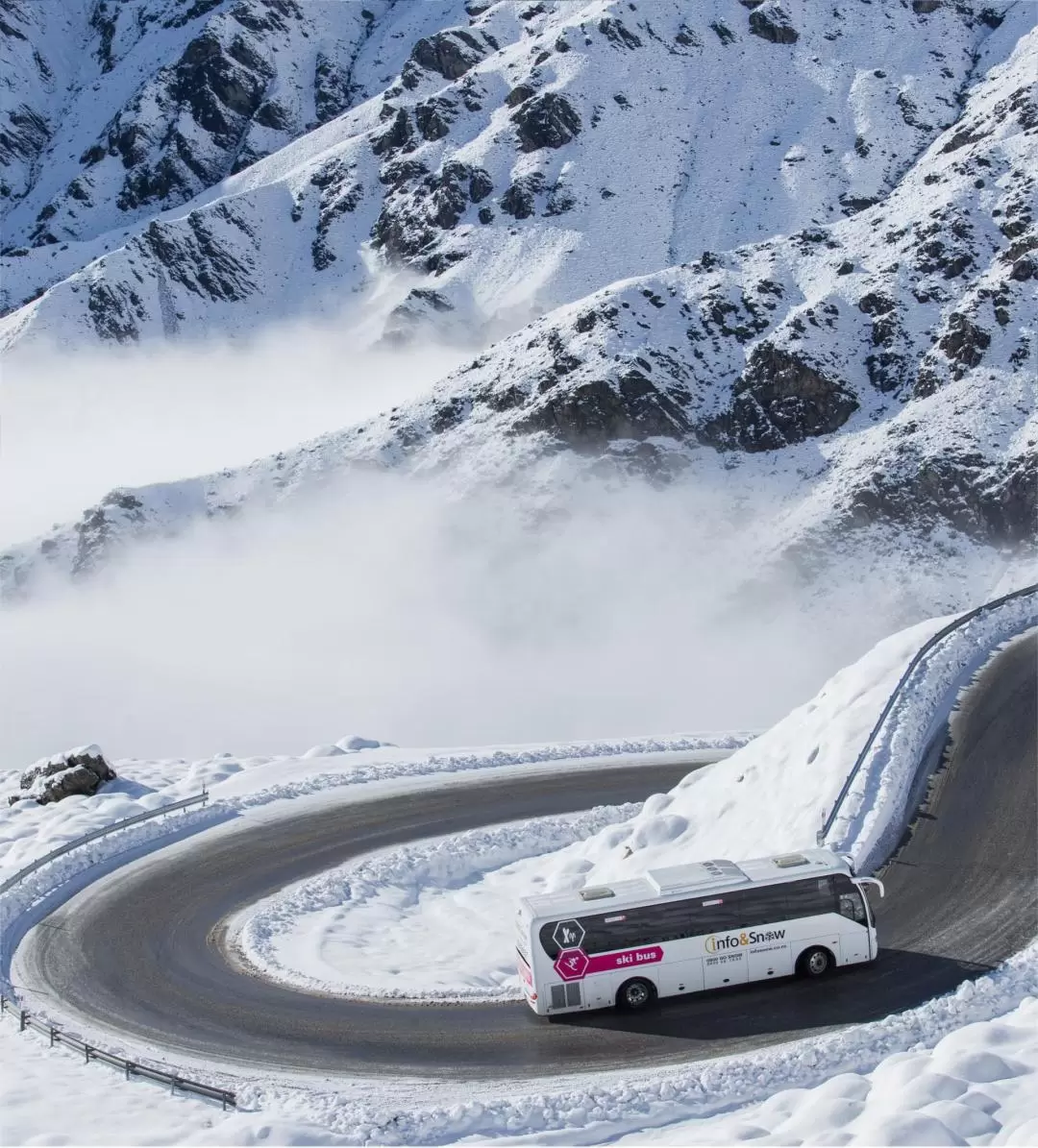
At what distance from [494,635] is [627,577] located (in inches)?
500

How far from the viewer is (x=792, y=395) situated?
106m

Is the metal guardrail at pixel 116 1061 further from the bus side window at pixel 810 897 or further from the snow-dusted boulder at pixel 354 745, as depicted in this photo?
the snow-dusted boulder at pixel 354 745

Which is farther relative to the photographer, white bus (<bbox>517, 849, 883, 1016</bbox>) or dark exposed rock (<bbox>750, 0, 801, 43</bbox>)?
dark exposed rock (<bbox>750, 0, 801, 43</bbox>)

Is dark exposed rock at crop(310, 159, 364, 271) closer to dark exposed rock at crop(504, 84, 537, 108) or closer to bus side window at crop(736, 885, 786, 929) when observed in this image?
dark exposed rock at crop(504, 84, 537, 108)

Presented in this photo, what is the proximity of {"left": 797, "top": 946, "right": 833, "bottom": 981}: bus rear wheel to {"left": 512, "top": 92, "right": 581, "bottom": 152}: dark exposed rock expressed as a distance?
171m

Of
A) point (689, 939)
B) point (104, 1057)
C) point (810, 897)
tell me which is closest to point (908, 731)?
point (810, 897)

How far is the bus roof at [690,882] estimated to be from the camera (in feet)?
72.0

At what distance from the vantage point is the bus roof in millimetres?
21938

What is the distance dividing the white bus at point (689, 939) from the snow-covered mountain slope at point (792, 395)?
75777 millimetres

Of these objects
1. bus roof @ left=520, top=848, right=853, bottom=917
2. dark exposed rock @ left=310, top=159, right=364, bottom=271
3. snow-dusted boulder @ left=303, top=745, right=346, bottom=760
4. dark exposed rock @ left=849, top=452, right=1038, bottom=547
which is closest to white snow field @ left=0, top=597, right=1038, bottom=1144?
bus roof @ left=520, top=848, right=853, bottom=917

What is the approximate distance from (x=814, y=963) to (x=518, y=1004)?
231 inches

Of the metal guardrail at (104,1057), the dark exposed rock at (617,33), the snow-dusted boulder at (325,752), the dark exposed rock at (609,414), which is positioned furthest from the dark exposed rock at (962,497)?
the dark exposed rock at (617,33)

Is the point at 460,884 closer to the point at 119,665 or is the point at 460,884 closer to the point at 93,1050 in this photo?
the point at 93,1050

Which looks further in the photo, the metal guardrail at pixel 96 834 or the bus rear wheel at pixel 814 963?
the metal guardrail at pixel 96 834
